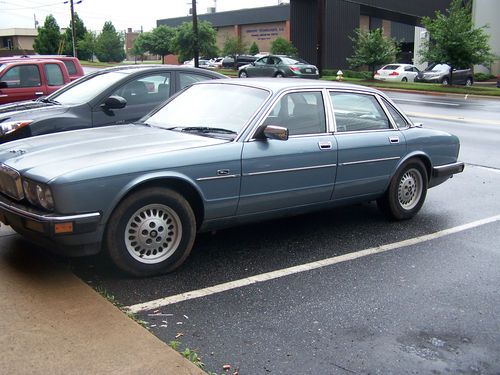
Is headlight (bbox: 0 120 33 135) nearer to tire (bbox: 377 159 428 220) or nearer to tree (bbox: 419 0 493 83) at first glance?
tire (bbox: 377 159 428 220)

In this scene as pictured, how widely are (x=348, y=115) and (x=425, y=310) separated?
239 centimetres

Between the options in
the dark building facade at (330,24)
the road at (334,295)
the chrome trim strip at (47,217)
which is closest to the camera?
the road at (334,295)

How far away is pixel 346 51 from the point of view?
135ft

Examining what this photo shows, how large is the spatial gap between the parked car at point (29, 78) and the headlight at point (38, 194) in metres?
7.90

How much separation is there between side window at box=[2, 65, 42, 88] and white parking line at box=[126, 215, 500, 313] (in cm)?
878

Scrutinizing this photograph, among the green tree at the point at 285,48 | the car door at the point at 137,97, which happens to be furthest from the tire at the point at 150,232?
the green tree at the point at 285,48

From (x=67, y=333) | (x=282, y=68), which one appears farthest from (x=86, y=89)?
(x=282, y=68)

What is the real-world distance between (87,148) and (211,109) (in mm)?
1306

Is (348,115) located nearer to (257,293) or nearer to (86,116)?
(257,293)

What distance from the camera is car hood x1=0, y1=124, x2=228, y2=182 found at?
4.27 meters

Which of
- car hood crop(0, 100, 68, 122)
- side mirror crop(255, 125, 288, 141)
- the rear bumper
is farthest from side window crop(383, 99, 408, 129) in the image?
car hood crop(0, 100, 68, 122)

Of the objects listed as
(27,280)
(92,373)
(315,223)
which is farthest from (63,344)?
(315,223)

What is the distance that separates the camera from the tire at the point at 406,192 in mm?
6195

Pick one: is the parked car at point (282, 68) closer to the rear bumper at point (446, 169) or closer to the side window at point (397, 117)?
the rear bumper at point (446, 169)
